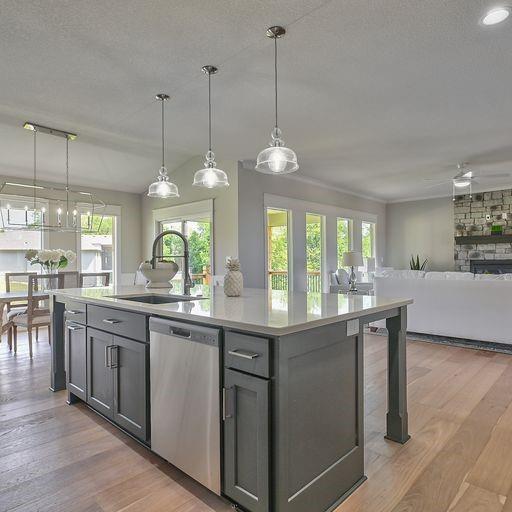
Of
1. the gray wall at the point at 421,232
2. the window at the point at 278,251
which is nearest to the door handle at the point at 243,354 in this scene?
the window at the point at 278,251

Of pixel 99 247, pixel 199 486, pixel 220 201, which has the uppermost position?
pixel 220 201

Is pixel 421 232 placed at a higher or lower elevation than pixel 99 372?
higher

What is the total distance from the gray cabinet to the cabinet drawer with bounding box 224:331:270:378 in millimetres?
684

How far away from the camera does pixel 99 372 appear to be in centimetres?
247

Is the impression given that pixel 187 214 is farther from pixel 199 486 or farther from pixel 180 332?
pixel 199 486

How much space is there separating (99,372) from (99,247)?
A: 441 cm

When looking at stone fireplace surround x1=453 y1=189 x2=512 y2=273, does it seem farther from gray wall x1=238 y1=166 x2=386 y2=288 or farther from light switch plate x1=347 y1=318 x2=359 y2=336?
light switch plate x1=347 y1=318 x2=359 y2=336

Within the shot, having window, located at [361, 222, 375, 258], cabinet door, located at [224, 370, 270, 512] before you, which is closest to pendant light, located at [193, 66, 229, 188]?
cabinet door, located at [224, 370, 270, 512]

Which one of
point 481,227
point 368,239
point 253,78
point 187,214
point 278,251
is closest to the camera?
point 253,78

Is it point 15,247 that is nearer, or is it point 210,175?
point 210,175

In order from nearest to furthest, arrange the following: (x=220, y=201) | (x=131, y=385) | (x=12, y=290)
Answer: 1. (x=131, y=385)
2. (x=12, y=290)
3. (x=220, y=201)

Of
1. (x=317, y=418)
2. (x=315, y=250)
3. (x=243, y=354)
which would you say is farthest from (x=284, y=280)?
(x=243, y=354)

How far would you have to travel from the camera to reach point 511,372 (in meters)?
3.54

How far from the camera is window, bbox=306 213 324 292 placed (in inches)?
275
